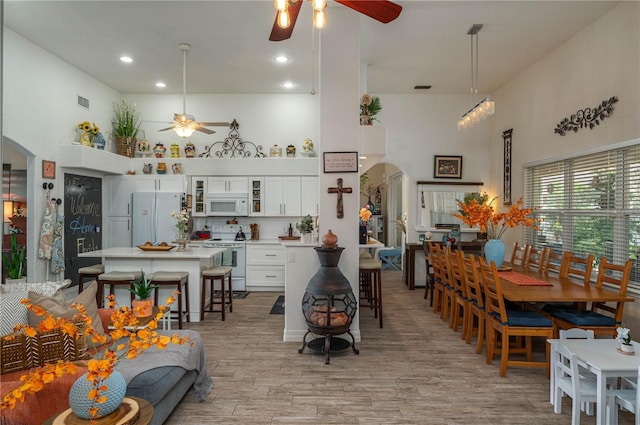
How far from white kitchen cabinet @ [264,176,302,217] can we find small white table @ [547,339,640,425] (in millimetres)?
4914

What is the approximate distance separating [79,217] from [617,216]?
7.49 m

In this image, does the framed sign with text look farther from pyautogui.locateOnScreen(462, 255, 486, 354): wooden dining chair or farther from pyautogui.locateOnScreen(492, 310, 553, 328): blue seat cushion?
pyautogui.locateOnScreen(492, 310, 553, 328): blue seat cushion

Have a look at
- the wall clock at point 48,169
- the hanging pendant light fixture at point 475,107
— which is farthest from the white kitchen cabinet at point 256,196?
the hanging pendant light fixture at point 475,107

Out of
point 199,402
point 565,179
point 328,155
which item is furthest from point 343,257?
point 565,179

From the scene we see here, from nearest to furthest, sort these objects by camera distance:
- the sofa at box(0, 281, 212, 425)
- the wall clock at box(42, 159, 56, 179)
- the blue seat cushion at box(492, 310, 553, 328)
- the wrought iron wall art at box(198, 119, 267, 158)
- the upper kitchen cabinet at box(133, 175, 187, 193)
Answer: the sofa at box(0, 281, 212, 425) → the blue seat cushion at box(492, 310, 553, 328) → the wall clock at box(42, 159, 56, 179) → the upper kitchen cabinet at box(133, 175, 187, 193) → the wrought iron wall art at box(198, 119, 267, 158)

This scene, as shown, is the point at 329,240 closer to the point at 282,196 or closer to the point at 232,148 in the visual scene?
the point at 282,196

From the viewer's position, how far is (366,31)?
4.81m

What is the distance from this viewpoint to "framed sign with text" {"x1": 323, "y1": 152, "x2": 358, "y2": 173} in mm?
4262

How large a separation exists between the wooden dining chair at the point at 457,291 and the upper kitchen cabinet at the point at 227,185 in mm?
3926

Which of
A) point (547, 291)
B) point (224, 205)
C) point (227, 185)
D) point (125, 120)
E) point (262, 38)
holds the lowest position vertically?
A: point (547, 291)

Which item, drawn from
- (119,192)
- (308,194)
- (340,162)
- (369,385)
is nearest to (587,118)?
(340,162)

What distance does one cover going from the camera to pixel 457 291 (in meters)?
4.70

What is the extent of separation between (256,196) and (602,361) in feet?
18.7

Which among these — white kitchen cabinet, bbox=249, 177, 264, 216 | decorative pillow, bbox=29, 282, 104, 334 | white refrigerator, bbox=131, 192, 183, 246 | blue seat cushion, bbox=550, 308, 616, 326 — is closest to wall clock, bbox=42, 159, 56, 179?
white refrigerator, bbox=131, 192, 183, 246
